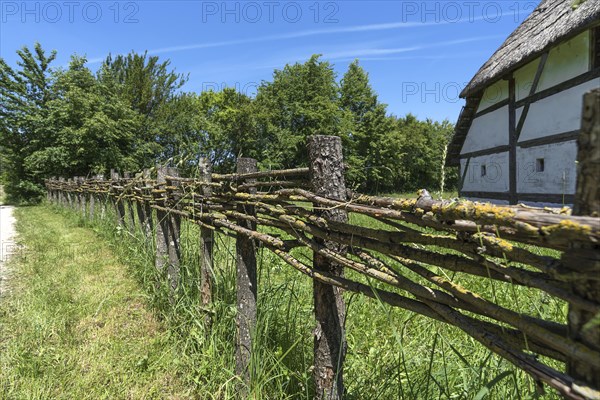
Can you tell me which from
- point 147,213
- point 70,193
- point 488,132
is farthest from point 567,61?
point 70,193

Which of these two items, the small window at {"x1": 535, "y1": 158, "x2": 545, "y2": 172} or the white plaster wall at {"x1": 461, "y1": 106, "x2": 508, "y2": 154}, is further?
the white plaster wall at {"x1": 461, "y1": 106, "x2": 508, "y2": 154}

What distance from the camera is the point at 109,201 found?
7660 mm

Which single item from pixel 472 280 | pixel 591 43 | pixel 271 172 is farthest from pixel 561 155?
pixel 271 172

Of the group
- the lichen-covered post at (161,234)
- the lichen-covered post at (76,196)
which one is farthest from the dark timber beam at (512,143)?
the lichen-covered post at (76,196)

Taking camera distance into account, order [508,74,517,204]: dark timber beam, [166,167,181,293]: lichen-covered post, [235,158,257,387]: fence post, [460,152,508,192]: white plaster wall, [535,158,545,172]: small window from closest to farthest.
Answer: [235,158,257,387]: fence post → [166,167,181,293]: lichen-covered post → [535,158,545,172]: small window → [508,74,517,204]: dark timber beam → [460,152,508,192]: white plaster wall

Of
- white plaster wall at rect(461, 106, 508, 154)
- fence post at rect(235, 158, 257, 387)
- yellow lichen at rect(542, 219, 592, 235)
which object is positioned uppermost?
white plaster wall at rect(461, 106, 508, 154)

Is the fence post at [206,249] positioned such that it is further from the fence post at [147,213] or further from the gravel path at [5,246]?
the gravel path at [5,246]

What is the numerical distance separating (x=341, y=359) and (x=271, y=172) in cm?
93

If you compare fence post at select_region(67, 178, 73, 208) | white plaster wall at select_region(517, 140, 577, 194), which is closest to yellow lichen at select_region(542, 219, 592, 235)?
white plaster wall at select_region(517, 140, 577, 194)

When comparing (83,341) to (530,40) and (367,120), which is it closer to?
(530,40)

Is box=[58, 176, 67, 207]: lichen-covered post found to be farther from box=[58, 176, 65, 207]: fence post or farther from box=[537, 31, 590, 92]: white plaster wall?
box=[537, 31, 590, 92]: white plaster wall

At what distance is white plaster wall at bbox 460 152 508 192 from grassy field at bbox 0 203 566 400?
747cm

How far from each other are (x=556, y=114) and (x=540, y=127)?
54cm

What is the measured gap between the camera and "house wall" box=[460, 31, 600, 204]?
789cm
